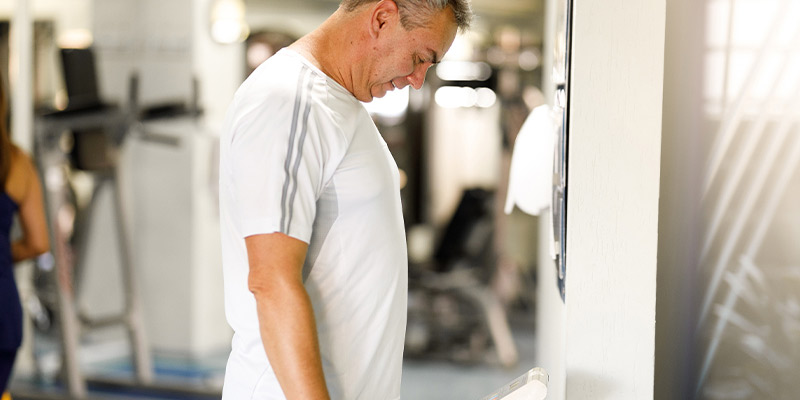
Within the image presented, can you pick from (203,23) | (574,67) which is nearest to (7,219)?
(203,23)

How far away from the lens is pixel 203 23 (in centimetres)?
404

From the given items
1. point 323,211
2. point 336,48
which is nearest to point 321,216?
point 323,211

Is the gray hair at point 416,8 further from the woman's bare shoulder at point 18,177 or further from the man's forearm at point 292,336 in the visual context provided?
the woman's bare shoulder at point 18,177

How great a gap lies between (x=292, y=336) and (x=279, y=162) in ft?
0.76

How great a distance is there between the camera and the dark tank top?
2.71 meters

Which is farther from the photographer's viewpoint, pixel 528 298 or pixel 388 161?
pixel 528 298

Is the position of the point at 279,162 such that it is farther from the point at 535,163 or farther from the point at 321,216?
the point at 535,163

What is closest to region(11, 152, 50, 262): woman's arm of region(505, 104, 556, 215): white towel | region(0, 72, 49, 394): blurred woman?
region(0, 72, 49, 394): blurred woman

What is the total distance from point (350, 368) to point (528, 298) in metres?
4.76

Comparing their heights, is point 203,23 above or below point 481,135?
above

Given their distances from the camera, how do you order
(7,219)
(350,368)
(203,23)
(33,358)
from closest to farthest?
(350,368) → (7,219) → (203,23) → (33,358)

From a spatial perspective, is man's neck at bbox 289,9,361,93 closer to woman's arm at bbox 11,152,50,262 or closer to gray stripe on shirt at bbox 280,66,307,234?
gray stripe on shirt at bbox 280,66,307,234

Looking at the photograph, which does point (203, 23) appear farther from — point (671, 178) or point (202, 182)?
point (671, 178)

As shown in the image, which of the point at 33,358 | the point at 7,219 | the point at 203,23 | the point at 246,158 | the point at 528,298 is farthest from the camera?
the point at 528,298
